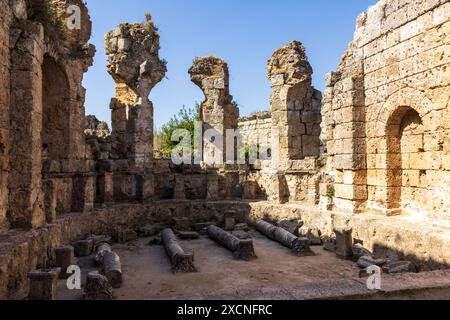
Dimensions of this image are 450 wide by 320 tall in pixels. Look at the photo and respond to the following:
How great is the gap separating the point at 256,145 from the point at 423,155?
47.3ft

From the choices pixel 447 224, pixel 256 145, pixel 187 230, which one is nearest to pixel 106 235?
pixel 187 230

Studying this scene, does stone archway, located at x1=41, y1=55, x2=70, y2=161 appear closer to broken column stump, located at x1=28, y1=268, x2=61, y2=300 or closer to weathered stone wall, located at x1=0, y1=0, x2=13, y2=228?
weathered stone wall, located at x1=0, y1=0, x2=13, y2=228

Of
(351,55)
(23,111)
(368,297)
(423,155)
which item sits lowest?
(368,297)

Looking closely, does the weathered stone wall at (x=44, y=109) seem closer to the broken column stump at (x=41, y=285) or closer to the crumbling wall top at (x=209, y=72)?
the broken column stump at (x=41, y=285)

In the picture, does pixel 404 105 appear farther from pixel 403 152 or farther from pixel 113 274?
pixel 113 274

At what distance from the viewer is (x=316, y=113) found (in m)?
13.3

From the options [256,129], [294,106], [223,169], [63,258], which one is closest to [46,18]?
[63,258]

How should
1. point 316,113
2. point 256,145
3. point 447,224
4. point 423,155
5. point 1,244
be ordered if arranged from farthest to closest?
point 256,145, point 316,113, point 423,155, point 447,224, point 1,244

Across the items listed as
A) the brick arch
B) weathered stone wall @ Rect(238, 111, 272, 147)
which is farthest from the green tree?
the brick arch

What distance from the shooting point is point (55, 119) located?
32.8ft

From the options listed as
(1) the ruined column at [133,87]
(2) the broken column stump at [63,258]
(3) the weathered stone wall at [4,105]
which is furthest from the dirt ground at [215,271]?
(1) the ruined column at [133,87]

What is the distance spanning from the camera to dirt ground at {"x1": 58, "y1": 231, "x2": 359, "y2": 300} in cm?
618

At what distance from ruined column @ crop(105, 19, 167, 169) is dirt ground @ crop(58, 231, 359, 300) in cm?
399

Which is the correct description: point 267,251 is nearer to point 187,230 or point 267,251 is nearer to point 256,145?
point 187,230
